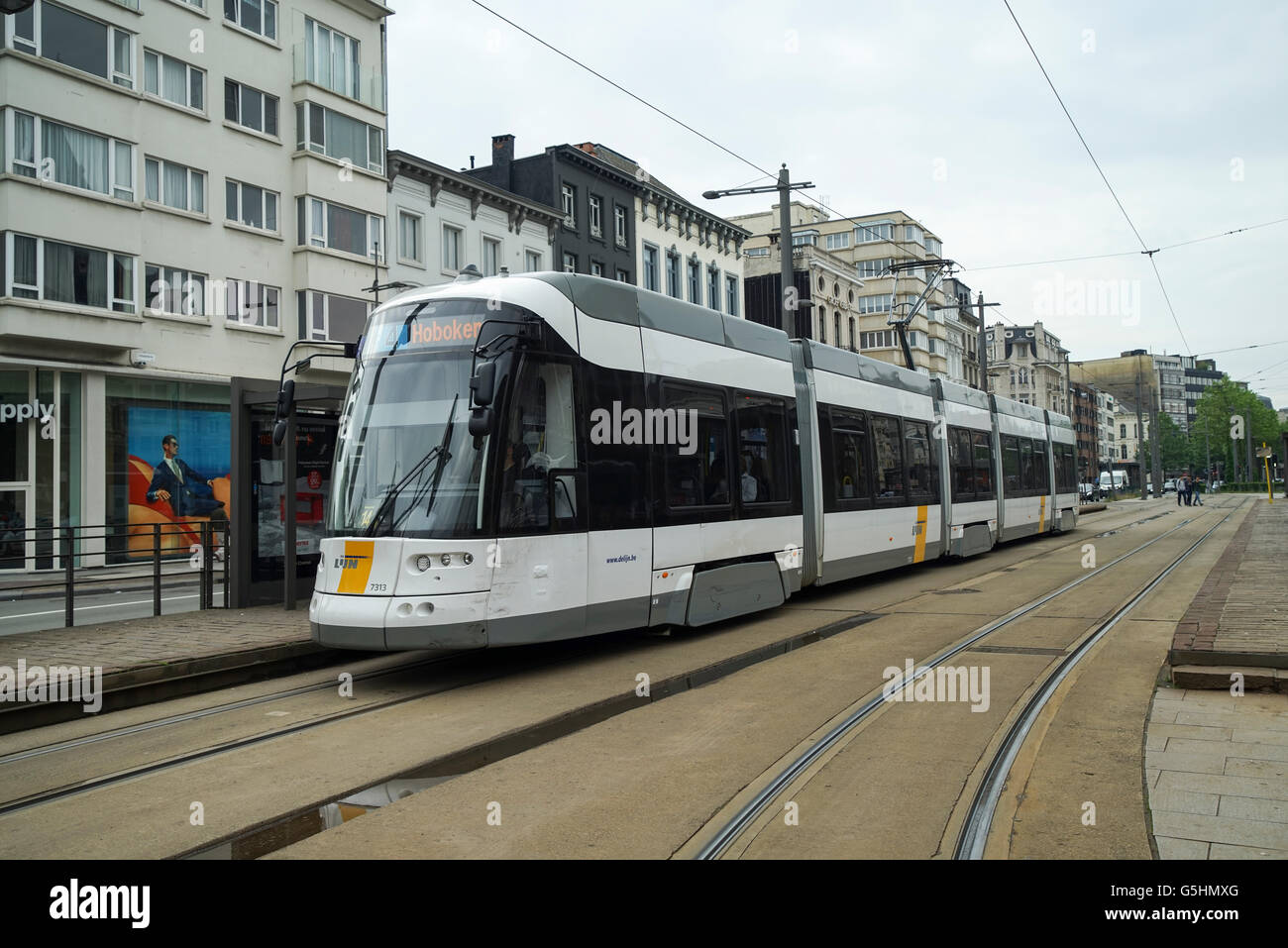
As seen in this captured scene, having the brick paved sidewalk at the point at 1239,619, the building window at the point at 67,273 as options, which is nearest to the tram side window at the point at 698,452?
the brick paved sidewalk at the point at 1239,619

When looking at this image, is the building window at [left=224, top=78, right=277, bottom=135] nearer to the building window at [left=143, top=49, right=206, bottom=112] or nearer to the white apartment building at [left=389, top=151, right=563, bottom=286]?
the building window at [left=143, top=49, right=206, bottom=112]

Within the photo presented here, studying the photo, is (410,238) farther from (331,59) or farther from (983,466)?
(983,466)

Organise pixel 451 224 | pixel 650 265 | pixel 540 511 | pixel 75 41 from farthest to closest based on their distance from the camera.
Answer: pixel 650 265 → pixel 451 224 → pixel 75 41 → pixel 540 511

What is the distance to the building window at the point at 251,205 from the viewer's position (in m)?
28.1

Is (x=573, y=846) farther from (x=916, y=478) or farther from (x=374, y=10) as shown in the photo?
(x=374, y=10)

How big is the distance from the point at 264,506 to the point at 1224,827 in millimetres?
10428

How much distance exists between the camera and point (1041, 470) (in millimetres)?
25484

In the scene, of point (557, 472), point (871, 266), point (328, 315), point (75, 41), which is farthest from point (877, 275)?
point (557, 472)

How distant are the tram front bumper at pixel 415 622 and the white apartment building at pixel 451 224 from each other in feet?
79.4

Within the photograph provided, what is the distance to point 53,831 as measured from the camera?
190 inches

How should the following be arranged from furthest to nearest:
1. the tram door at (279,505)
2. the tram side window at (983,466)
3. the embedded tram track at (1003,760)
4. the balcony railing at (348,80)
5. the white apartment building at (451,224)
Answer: the white apartment building at (451,224)
the balcony railing at (348,80)
the tram side window at (983,466)
the tram door at (279,505)
the embedded tram track at (1003,760)

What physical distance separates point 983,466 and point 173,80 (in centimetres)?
2257

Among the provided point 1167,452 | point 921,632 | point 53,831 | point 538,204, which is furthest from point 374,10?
point 1167,452

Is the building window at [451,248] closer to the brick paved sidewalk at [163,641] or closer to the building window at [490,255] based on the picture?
the building window at [490,255]
